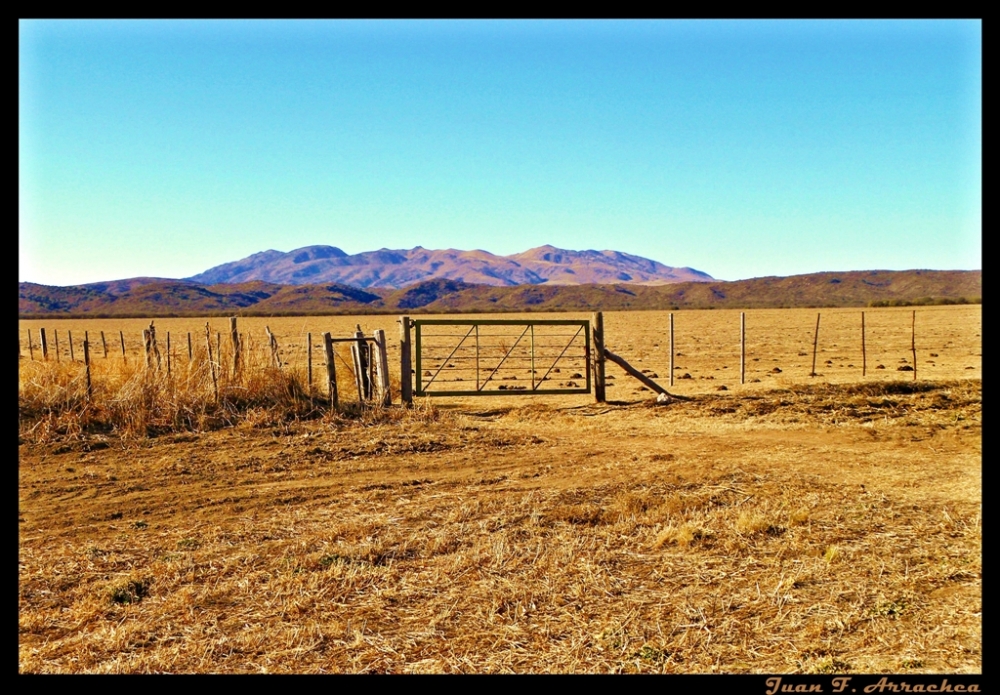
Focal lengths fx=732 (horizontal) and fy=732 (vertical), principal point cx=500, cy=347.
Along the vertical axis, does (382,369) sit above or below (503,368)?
above

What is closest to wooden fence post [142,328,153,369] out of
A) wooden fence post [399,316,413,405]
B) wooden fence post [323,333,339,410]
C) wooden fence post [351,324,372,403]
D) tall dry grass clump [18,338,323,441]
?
tall dry grass clump [18,338,323,441]

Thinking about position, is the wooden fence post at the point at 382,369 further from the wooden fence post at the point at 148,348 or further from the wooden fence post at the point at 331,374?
the wooden fence post at the point at 148,348

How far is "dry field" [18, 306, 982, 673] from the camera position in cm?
493

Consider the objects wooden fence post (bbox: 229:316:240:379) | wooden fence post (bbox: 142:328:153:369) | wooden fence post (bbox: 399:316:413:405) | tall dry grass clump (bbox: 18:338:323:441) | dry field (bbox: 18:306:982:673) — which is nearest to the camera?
dry field (bbox: 18:306:982:673)

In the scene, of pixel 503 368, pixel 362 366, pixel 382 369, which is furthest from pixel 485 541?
pixel 503 368

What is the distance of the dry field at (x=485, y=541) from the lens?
4.93 metres

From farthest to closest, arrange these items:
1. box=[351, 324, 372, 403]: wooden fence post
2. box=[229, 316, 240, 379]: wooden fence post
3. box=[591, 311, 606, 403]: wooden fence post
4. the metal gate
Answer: box=[591, 311, 606, 403]: wooden fence post
the metal gate
box=[351, 324, 372, 403]: wooden fence post
box=[229, 316, 240, 379]: wooden fence post

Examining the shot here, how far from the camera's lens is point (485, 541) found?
707 cm

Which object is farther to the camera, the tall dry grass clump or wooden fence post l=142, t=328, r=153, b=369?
wooden fence post l=142, t=328, r=153, b=369

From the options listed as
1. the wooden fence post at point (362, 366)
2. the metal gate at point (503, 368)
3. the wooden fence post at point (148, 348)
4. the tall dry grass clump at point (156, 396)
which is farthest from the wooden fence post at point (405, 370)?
the wooden fence post at point (148, 348)

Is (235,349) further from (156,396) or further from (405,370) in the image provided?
(405,370)

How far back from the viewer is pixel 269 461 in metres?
10.6

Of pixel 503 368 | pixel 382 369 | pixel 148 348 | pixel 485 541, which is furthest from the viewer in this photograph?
pixel 503 368

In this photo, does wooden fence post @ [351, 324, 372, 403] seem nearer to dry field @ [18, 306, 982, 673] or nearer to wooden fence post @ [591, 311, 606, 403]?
dry field @ [18, 306, 982, 673]
